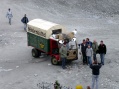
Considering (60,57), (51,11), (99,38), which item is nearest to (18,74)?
(60,57)

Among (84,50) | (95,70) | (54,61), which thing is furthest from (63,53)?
(95,70)

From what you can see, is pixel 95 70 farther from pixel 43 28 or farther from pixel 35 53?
pixel 35 53

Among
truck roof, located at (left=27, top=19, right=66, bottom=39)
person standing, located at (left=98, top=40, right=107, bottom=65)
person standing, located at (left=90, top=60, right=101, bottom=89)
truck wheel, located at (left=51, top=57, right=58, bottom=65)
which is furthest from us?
truck roof, located at (left=27, top=19, right=66, bottom=39)

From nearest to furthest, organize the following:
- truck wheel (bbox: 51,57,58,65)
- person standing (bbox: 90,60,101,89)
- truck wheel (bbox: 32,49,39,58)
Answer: person standing (bbox: 90,60,101,89) → truck wheel (bbox: 51,57,58,65) → truck wheel (bbox: 32,49,39,58)

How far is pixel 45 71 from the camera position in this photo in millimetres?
19734

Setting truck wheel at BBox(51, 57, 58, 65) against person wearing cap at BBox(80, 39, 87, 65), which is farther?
truck wheel at BBox(51, 57, 58, 65)

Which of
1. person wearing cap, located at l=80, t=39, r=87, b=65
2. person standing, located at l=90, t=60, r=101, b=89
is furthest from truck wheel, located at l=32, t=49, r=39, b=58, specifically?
person standing, located at l=90, t=60, r=101, b=89

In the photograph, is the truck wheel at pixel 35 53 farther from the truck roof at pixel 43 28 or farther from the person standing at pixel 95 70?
the person standing at pixel 95 70

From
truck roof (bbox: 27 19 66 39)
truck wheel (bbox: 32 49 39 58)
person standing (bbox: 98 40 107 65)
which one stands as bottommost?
truck wheel (bbox: 32 49 39 58)

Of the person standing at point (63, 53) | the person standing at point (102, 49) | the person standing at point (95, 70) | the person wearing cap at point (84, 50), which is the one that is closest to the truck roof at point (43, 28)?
the person standing at point (63, 53)

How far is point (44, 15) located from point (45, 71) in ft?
44.1

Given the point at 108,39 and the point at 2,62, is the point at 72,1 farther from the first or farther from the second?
the point at 2,62

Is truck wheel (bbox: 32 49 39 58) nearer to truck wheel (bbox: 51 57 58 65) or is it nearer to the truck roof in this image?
the truck roof

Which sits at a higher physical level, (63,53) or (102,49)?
(102,49)
